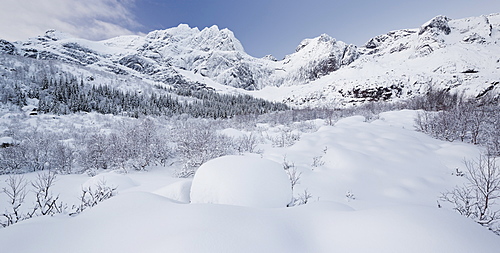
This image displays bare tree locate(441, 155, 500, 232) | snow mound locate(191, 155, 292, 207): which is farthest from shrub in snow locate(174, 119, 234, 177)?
bare tree locate(441, 155, 500, 232)

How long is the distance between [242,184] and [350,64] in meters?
141

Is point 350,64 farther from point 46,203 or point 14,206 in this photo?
point 14,206

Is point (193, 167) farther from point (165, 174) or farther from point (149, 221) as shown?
point (149, 221)

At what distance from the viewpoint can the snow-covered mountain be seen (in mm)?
63625

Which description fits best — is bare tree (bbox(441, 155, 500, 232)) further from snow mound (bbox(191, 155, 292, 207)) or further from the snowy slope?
the snowy slope

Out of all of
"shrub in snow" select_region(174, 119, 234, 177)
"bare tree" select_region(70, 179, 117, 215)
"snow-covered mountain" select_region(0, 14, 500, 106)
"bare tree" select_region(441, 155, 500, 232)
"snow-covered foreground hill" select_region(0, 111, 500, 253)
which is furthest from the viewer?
"snow-covered mountain" select_region(0, 14, 500, 106)

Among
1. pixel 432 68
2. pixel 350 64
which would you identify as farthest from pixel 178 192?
pixel 350 64

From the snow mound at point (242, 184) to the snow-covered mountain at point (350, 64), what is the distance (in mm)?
68389

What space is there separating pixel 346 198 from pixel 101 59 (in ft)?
700

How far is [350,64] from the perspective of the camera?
396ft

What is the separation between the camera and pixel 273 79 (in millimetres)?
171625

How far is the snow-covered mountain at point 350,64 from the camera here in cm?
6362

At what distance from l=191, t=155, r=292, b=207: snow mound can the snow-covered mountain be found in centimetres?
6839

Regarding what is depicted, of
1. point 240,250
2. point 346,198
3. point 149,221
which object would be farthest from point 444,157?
point 149,221
